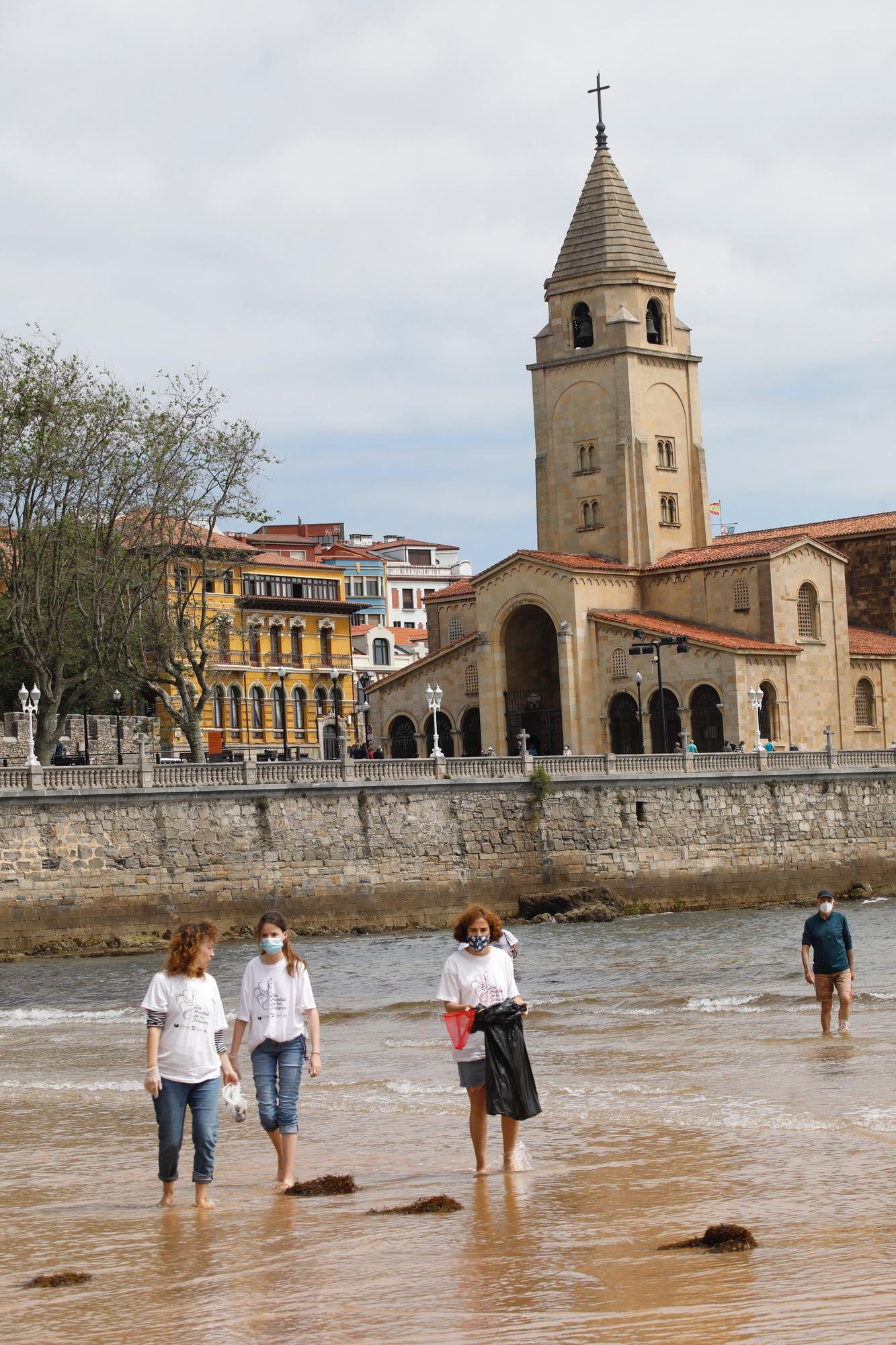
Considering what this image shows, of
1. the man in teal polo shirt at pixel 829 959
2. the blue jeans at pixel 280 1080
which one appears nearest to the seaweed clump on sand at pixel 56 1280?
the blue jeans at pixel 280 1080

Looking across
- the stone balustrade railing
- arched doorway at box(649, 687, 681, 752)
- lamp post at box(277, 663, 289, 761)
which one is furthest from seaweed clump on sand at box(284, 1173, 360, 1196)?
arched doorway at box(649, 687, 681, 752)

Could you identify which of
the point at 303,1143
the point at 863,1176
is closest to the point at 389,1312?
the point at 863,1176


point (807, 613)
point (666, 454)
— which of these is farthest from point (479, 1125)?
point (666, 454)

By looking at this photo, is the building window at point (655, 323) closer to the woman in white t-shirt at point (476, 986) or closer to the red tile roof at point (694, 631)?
the red tile roof at point (694, 631)

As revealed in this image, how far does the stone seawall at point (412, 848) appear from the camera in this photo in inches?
1537

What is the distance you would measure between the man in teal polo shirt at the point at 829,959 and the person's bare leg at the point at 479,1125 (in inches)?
296

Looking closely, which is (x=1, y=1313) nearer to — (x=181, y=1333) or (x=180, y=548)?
(x=181, y=1333)

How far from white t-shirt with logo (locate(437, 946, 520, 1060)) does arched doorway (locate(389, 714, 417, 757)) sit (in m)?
57.5

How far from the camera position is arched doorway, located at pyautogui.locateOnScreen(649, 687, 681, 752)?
61.3 meters

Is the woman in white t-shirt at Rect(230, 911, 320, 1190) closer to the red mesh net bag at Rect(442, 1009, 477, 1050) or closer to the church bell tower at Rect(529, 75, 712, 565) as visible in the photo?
the red mesh net bag at Rect(442, 1009, 477, 1050)

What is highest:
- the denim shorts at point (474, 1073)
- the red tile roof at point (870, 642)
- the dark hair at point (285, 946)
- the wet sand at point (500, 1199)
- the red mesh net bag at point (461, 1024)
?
the red tile roof at point (870, 642)

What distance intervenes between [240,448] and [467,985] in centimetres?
3914

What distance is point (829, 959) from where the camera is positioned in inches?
733

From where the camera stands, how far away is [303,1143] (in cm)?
1385
